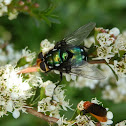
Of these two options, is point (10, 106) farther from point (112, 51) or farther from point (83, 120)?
point (112, 51)

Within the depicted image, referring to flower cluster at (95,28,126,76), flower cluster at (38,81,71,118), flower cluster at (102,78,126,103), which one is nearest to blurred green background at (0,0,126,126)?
flower cluster at (102,78,126,103)

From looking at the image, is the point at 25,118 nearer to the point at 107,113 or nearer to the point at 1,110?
the point at 1,110

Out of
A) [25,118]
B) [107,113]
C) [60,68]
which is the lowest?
[25,118]

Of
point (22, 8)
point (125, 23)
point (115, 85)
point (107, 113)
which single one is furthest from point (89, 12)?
point (107, 113)

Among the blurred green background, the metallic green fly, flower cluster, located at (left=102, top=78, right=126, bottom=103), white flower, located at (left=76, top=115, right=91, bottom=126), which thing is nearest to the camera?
white flower, located at (left=76, top=115, right=91, bottom=126)

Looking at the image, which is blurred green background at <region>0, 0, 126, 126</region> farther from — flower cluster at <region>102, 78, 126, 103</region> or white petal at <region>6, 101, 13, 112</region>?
white petal at <region>6, 101, 13, 112</region>

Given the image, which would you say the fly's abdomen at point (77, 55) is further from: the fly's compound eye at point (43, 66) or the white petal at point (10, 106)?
the white petal at point (10, 106)
